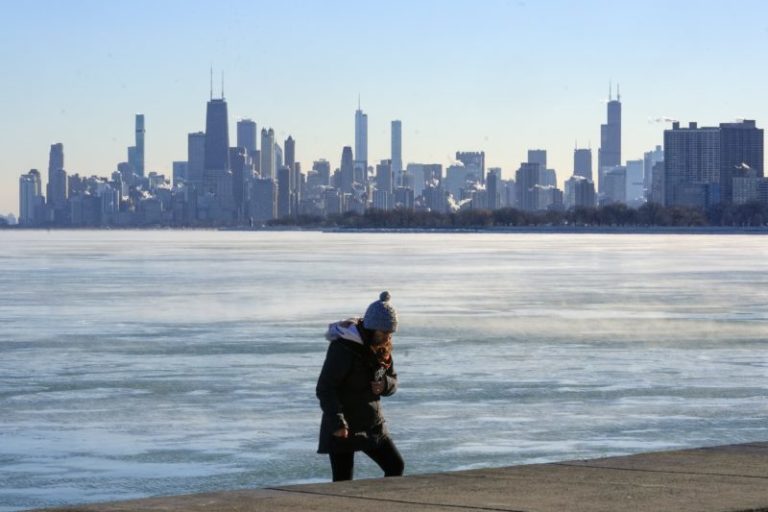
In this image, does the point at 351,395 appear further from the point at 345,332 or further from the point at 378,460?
the point at 378,460

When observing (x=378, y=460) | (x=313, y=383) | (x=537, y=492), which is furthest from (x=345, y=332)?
(x=313, y=383)

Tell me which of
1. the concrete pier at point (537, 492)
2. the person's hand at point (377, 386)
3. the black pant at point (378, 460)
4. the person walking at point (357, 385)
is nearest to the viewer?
the concrete pier at point (537, 492)

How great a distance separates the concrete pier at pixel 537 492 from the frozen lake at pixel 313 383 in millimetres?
4067

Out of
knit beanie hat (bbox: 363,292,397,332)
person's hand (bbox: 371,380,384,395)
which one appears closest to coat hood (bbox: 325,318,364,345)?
knit beanie hat (bbox: 363,292,397,332)

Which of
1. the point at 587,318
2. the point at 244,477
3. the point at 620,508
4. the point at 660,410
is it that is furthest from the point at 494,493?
the point at 587,318

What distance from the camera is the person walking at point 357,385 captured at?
1066cm

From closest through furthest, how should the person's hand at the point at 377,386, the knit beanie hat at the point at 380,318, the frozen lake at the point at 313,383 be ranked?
the knit beanie hat at the point at 380,318 → the person's hand at the point at 377,386 → the frozen lake at the point at 313,383

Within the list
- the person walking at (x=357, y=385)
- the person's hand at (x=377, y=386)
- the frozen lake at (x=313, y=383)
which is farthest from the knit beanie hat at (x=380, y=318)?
the frozen lake at (x=313, y=383)

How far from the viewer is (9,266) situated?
84562mm

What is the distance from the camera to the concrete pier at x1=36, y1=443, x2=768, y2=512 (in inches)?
374

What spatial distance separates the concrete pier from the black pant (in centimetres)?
33

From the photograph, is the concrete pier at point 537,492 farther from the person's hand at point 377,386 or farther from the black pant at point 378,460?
the person's hand at point 377,386

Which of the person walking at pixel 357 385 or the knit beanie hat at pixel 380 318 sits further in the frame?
the person walking at pixel 357 385

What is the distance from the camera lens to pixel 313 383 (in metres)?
23.4
